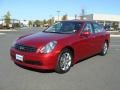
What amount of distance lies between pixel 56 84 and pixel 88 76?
48.8 inches

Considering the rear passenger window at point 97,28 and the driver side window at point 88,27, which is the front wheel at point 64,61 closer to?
the driver side window at point 88,27

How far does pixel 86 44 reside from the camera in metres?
8.09

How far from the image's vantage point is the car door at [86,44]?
772 cm

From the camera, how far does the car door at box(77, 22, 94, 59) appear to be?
7715mm

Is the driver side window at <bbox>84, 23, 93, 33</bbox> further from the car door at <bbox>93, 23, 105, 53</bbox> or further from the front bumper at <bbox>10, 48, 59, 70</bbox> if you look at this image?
the front bumper at <bbox>10, 48, 59, 70</bbox>

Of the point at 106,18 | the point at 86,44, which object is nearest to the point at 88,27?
the point at 86,44

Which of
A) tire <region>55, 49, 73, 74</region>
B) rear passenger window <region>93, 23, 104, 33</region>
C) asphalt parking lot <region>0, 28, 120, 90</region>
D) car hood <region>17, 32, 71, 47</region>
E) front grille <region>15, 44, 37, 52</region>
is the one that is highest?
rear passenger window <region>93, 23, 104, 33</region>

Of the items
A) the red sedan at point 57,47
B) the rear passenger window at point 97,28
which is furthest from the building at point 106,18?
the red sedan at point 57,47

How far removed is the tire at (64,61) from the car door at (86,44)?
21.7 inches

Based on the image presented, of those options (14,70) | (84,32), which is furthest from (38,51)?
(84,32)

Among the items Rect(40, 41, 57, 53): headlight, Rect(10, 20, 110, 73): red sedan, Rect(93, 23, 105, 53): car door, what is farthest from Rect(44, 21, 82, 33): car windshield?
Rect(40, 41, 57, 53): headlight

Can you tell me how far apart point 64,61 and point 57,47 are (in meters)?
0.59

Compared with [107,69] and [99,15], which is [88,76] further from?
[99,15]

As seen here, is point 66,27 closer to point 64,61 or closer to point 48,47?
point 64,61
